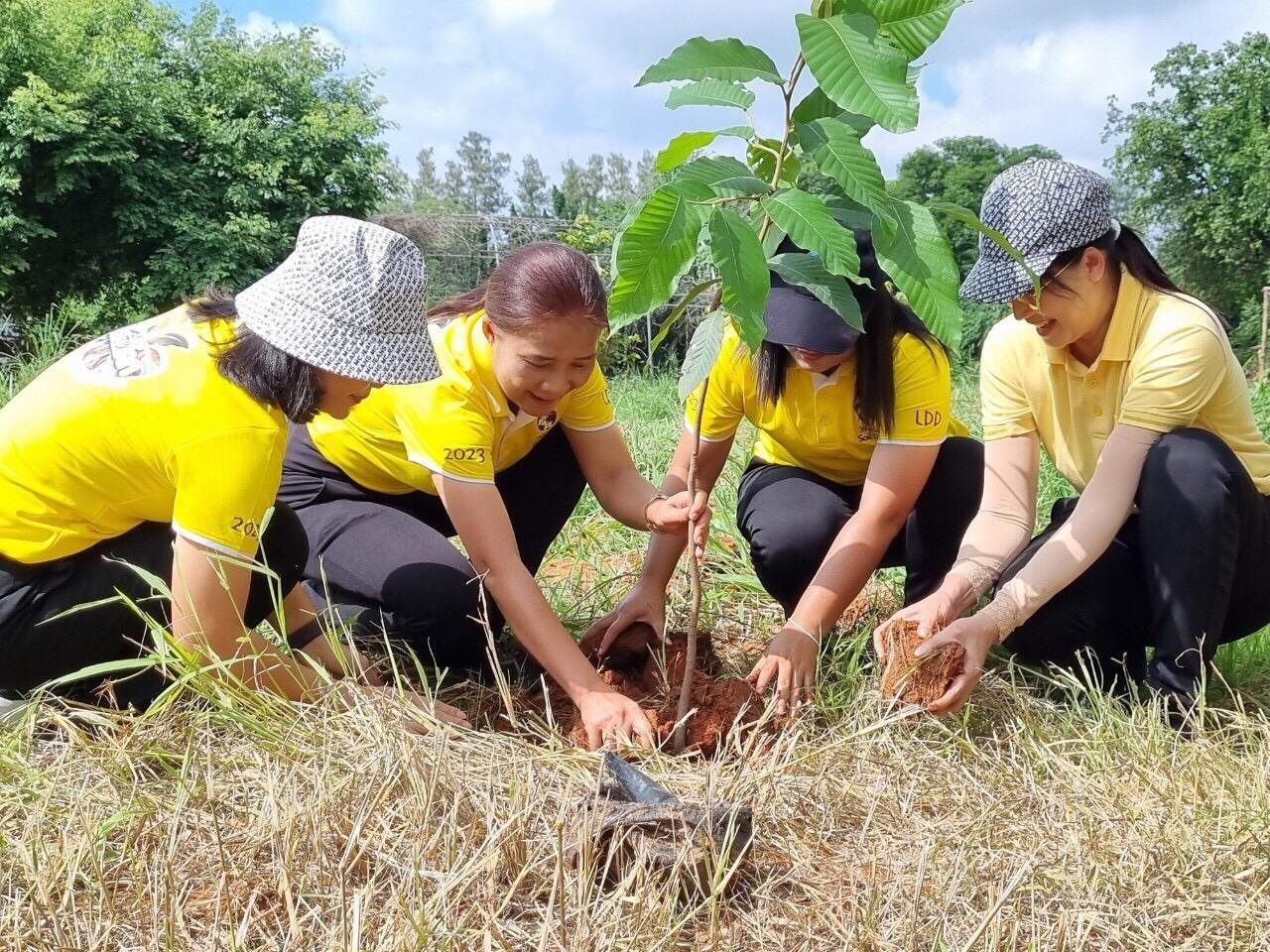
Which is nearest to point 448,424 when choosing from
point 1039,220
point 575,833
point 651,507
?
point 651,507

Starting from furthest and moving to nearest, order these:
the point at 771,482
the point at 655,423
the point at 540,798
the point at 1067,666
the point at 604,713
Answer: the point at 655,423, the point at 771,482, the point at 1067,666, the point at 604,713, the point at 540,798

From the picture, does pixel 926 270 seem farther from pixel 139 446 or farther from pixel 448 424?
pixel 139 446

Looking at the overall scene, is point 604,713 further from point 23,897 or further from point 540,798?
point 23,897

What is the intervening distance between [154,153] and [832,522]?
1333cm

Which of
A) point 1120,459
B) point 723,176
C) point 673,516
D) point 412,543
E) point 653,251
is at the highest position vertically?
point 723,176

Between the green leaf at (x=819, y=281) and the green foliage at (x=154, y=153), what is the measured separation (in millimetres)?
12436

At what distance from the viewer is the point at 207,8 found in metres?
15.0

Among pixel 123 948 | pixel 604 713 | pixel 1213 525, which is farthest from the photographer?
pixel 1213 525

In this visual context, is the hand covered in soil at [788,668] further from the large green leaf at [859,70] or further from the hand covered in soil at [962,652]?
the large green leaf at [859,70]

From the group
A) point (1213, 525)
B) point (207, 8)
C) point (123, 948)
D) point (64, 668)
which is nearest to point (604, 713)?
point (123, 948)

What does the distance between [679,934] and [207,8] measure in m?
16.9

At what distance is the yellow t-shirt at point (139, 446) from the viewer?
162cm

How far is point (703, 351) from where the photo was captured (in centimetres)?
144

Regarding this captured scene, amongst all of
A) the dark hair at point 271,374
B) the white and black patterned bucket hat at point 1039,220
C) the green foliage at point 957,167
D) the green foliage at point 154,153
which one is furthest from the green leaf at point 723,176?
the green foliage at point 957,167
